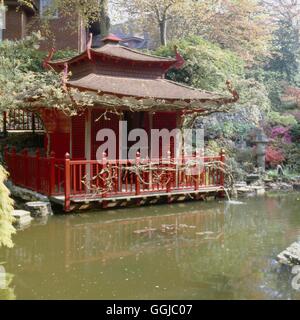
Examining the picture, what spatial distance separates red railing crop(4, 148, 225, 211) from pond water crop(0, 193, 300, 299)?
2.27ft

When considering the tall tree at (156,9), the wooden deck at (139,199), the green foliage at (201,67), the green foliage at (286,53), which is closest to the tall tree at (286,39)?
the green foliage at (286,53)

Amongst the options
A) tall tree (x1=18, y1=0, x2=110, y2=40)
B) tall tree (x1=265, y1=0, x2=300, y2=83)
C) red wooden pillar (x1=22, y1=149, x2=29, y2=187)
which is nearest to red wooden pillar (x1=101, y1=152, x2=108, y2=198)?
red wooden pillar (x1=22, y1=149, x2=29, y2=187)

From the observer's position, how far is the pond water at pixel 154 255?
592 centimetres

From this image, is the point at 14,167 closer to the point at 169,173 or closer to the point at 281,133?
the point at 169,173

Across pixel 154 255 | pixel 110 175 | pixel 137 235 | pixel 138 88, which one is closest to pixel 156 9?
pixel 138 88

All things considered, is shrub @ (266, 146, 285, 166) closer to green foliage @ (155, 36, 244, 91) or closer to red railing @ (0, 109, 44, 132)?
green foliage @ (155, 36, 244, 91)

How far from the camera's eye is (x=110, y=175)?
1133 cm

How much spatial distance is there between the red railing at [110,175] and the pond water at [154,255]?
0.69m

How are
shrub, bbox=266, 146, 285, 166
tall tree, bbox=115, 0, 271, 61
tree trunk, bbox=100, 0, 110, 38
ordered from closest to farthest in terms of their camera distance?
shrub, bbox=266, 146, 285, 166, tree trunk, bbox=100, 0, 110, 38, tall tree, bbox=115, 0, 271, 61

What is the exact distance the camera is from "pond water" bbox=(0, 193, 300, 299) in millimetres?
5922

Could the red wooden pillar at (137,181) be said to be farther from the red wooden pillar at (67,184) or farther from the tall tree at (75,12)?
the tall tree at (75,12)

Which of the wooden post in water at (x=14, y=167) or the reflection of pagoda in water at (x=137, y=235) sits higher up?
the wooden post in water at (x=14, y=167)

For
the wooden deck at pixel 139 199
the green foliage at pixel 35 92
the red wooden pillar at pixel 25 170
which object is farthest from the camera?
the red wooden pillar at pixel 25 170

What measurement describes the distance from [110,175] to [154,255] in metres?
4.08
